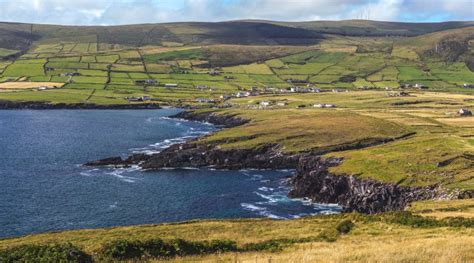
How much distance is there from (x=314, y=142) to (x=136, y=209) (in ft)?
211

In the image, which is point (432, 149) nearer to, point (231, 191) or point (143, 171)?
point (231, 191)

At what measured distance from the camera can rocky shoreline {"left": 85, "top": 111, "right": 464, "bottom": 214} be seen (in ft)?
292

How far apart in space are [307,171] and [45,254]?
8755cm

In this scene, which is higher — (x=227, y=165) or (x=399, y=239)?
(x=399, y=239)

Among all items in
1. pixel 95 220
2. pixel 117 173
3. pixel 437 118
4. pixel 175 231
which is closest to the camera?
pixel 175 231

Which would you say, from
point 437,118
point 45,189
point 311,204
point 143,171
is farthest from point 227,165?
point 437,118

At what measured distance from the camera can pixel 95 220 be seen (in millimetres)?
87438

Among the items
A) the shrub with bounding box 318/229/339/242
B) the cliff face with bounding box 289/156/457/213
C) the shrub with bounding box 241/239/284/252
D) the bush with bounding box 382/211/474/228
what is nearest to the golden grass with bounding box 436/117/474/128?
the cliff face with bounding box 289/156/457/213

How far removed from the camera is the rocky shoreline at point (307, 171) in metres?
89.1

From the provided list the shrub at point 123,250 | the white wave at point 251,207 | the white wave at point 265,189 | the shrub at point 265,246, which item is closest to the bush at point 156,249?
the shrub at point 123,250

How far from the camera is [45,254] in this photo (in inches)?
1282

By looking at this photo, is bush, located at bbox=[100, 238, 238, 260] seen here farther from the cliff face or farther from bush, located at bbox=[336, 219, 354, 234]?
the cliff face

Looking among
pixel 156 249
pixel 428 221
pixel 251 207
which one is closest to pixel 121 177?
pixel 251 207

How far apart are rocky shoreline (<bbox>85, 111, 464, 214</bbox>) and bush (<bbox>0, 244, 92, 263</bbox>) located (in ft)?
211
